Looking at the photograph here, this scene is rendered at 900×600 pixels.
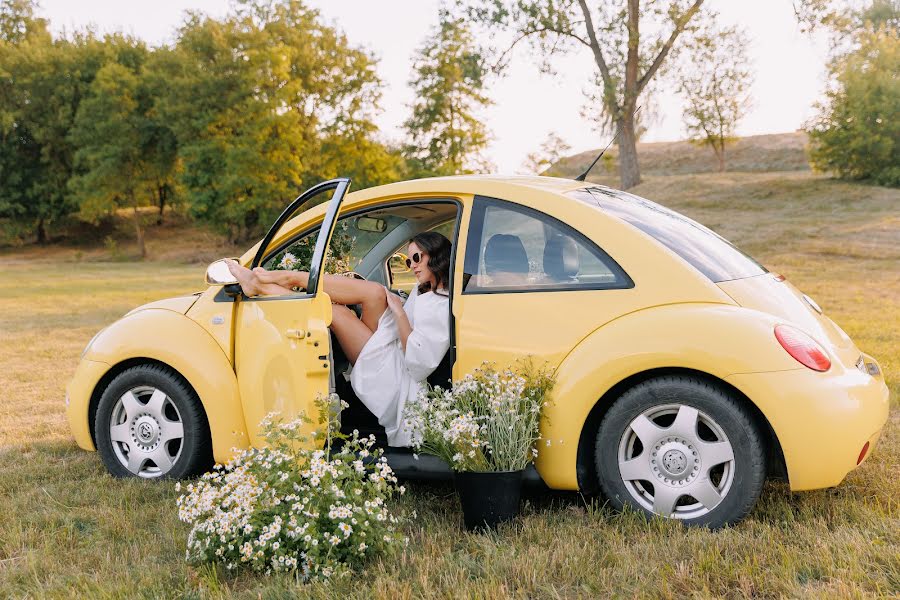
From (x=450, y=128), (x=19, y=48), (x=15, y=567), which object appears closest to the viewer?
(x=15, y=567)

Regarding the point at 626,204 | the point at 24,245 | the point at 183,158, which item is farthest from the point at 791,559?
the point at 24,245

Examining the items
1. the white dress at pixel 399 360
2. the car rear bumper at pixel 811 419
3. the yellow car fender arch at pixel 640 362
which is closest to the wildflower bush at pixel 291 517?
the white dress at pixel 399 360

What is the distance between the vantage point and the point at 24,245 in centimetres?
4941

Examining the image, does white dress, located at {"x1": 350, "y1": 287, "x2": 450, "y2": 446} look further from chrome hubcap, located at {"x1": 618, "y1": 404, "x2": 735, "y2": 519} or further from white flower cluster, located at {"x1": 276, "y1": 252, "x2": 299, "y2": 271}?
chrome hubcap, located at {"x1": 618, "y1": 404, "x2": 735, "y2": 519}

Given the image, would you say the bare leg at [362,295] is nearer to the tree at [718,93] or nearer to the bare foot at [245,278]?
the bare foot at [245,278]

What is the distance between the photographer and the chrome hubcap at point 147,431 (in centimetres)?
454

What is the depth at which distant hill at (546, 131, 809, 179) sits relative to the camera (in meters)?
54.4

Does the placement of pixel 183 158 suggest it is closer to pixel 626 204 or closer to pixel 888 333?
pixel 888 333

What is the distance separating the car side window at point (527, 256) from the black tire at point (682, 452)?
0.55m

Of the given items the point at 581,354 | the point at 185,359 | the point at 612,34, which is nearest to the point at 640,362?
the point at 581,354

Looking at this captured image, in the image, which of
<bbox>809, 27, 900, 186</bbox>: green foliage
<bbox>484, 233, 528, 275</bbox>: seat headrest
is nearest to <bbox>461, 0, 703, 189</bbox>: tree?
<bbox>809, 27, 900, 186</bbox>: green foliage

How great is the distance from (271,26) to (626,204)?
4350 cm

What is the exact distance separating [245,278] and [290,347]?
21.1 inches

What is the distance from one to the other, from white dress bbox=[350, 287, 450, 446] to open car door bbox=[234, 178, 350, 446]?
0.36 m
